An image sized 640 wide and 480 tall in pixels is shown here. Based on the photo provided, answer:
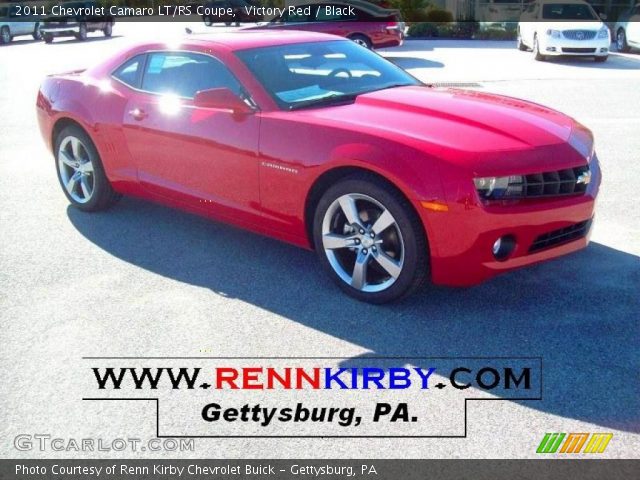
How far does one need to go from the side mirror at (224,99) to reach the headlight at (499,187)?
1636 mm

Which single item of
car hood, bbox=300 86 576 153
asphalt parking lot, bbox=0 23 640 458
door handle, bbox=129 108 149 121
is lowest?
asphalt parking lot, bbox=0 23 640 458

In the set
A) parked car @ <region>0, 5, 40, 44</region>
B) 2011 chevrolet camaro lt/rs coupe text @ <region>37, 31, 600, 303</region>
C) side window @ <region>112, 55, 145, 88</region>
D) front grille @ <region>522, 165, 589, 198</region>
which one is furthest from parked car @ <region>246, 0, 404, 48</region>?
parked car @ <region>0, 5, 40, 44</region>

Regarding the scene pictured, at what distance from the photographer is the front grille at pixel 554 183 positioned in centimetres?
423

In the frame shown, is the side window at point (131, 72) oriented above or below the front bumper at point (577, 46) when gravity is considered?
above

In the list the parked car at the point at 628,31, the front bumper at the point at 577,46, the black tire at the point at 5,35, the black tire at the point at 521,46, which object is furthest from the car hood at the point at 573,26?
the black tire at the point at 5,35

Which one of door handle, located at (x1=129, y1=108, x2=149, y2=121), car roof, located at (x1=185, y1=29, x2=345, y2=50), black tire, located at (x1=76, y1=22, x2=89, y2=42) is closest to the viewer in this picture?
car roof, located at (x1=185, y1=29, x2=345, y2=50)

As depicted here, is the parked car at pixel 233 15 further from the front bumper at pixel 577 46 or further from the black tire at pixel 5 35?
the front bumper at pixel 577 46

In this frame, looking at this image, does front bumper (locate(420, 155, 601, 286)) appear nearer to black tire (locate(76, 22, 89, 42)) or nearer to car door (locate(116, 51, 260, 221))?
car door (locate(116, 51, 260, 221))

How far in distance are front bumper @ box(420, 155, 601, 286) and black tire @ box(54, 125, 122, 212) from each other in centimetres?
312

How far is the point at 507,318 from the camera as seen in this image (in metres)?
4.38

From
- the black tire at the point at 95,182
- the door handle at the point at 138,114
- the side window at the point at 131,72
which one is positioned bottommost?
the black tire at the point at 95,182

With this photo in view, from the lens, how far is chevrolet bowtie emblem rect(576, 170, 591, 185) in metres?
4.46

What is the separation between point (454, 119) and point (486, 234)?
0.85 m

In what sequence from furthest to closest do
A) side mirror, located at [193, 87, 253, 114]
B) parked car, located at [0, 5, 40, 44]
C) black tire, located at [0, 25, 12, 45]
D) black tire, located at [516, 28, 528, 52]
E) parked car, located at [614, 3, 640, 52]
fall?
1. parked car, located at [0, 5, 40, 44]
2. black tire, located at [0, 25, 12, 45]
3. black tire, located at [516, 28, 528, 52]
4. parked car, located at [614, 3, 640, 52]
5. side mirror, located at [193, 87, 253, 114]
